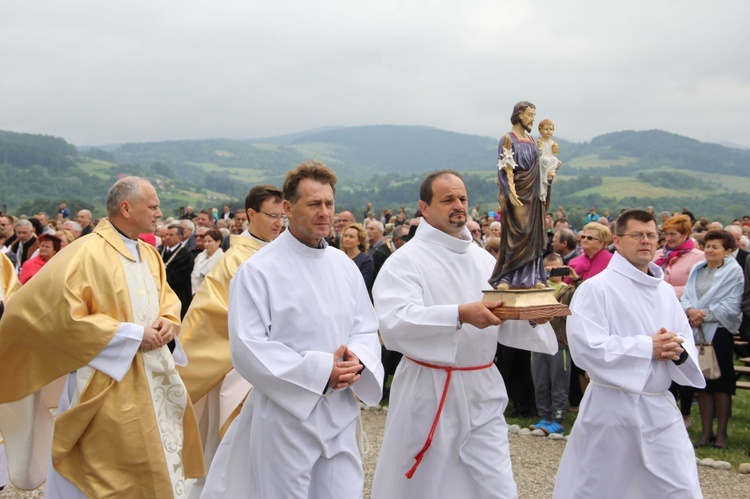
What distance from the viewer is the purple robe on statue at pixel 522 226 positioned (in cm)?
460

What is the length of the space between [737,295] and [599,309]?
3.63 m

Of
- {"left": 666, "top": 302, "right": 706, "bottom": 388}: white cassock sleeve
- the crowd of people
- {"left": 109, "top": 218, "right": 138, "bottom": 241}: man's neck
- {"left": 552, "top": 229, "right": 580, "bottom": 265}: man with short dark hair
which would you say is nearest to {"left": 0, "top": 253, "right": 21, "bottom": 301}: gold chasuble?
the crowd of people

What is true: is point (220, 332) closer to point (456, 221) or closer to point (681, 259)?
point (456, 221)

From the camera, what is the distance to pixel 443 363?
15.8ft

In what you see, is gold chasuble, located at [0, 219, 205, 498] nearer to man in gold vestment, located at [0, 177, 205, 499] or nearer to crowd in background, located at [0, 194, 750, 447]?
man in gold vestment, located at [0, 177, 205, 499]

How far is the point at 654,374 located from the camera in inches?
206

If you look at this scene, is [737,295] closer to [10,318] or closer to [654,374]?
[654,374]

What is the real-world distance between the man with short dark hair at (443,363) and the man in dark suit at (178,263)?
23.8ft

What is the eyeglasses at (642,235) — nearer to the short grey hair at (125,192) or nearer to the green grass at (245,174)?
the short grey hair at (125,192)

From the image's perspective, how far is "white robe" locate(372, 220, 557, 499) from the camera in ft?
15.5

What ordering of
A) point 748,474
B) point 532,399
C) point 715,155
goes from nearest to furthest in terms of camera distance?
point 748,474, point 532,399, point 715,155

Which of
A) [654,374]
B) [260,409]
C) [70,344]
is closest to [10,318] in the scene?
[70,344]

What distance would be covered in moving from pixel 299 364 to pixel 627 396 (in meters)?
2.41

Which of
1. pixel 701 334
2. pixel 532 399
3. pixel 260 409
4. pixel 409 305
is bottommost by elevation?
pixel 532 399
